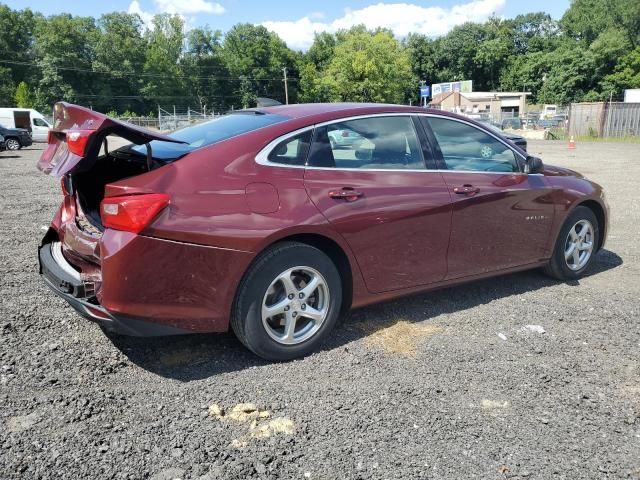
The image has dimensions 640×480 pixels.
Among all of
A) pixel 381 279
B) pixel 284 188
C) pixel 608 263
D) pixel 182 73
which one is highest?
pixel 182 73

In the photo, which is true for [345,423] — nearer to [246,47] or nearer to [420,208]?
[420,208]

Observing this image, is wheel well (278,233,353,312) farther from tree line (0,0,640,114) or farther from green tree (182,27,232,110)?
green tree (182,27,232,110)

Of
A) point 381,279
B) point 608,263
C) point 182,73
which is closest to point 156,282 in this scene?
point 381,279

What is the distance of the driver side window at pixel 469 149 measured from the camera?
4293 mm

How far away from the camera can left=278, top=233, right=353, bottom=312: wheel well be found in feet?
11.6

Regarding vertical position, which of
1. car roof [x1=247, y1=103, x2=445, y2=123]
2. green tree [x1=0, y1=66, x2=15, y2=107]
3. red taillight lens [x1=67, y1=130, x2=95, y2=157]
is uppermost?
green tree [x1=0, y1=66, x2=15, y2=107]

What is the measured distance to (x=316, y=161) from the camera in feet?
11.8

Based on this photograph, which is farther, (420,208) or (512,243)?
(512,243)

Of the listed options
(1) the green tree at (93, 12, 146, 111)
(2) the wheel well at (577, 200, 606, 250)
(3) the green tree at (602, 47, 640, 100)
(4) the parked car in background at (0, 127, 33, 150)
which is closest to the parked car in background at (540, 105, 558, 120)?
(3) the green tree at (602, 47, 640, 100)

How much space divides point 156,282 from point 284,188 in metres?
0.95

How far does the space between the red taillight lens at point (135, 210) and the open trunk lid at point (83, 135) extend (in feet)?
1.17

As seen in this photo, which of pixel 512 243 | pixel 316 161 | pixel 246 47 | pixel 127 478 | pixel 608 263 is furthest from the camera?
Answer: pixel 246 47

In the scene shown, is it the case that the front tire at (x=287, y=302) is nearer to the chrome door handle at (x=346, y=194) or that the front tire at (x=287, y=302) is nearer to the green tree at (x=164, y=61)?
the chrome door handle at (x=346, y=194)

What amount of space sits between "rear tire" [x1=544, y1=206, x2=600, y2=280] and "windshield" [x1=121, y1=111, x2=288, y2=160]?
118 inches
